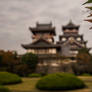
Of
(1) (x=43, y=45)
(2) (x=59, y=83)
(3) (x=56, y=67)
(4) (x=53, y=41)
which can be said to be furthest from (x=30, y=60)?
(2) (x=59, y=83)

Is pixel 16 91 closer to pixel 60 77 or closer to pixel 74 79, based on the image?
pixel 60 77

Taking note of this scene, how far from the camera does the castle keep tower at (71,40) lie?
5506cm

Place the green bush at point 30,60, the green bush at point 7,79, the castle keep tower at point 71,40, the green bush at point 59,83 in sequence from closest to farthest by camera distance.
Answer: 1. the green bush at point 59,83
2. the green bush at point 7,79
3. the green bush at point 30,60
4. the castle keep tower at point 71,40

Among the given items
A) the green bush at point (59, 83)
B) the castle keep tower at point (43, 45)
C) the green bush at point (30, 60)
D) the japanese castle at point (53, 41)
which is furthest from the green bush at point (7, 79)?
the castle keep tower at point (43, 45)

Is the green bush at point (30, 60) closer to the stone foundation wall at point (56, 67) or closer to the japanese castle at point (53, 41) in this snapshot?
the stone foundation wall at point (56, 67)

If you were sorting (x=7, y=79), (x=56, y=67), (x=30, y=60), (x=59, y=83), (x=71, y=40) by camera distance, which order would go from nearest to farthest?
(x=59, y=83) → (x=7, y=79) → (x=30, y=60) → (x=56, y=67) → (x=71, y=40)

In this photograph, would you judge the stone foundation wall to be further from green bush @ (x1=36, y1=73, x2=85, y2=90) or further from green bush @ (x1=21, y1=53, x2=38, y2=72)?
green bush @ (x1=36, y1=73, x2=85, y2=90)

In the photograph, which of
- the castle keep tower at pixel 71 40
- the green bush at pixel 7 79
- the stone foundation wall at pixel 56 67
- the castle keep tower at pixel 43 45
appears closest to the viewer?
the green bush at pixel 7 79

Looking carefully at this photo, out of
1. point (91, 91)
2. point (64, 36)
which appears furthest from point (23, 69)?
point (64, 36)

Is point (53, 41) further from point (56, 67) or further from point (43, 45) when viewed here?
point (56, 67)

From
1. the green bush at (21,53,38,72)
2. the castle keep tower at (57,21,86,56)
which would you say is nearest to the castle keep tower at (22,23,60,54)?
the castle keep tower at (57,21,86,56)

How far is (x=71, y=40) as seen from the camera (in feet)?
185

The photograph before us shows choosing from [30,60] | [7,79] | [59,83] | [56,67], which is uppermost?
[30,60]

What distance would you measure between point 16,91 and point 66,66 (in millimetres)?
26651
